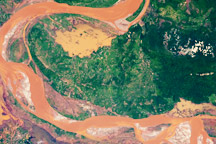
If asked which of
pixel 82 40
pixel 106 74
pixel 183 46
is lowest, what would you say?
pixel 106 74

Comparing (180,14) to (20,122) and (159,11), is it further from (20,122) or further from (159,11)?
(20,122)

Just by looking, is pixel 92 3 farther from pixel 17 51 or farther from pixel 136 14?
pixel 17 51

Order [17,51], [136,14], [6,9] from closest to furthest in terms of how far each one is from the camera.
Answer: [136,14] → [6,9] → [17,51]

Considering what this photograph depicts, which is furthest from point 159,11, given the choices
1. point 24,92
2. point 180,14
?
point 24,92

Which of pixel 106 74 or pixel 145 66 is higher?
pixel 145 66

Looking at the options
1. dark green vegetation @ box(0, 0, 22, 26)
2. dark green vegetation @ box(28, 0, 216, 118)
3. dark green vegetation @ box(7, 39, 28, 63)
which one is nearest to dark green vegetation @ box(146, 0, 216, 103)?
dark green vegetation @ box(28, 0, 216, 118)

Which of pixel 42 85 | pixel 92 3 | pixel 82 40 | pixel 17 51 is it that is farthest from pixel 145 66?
pixel 17 51
